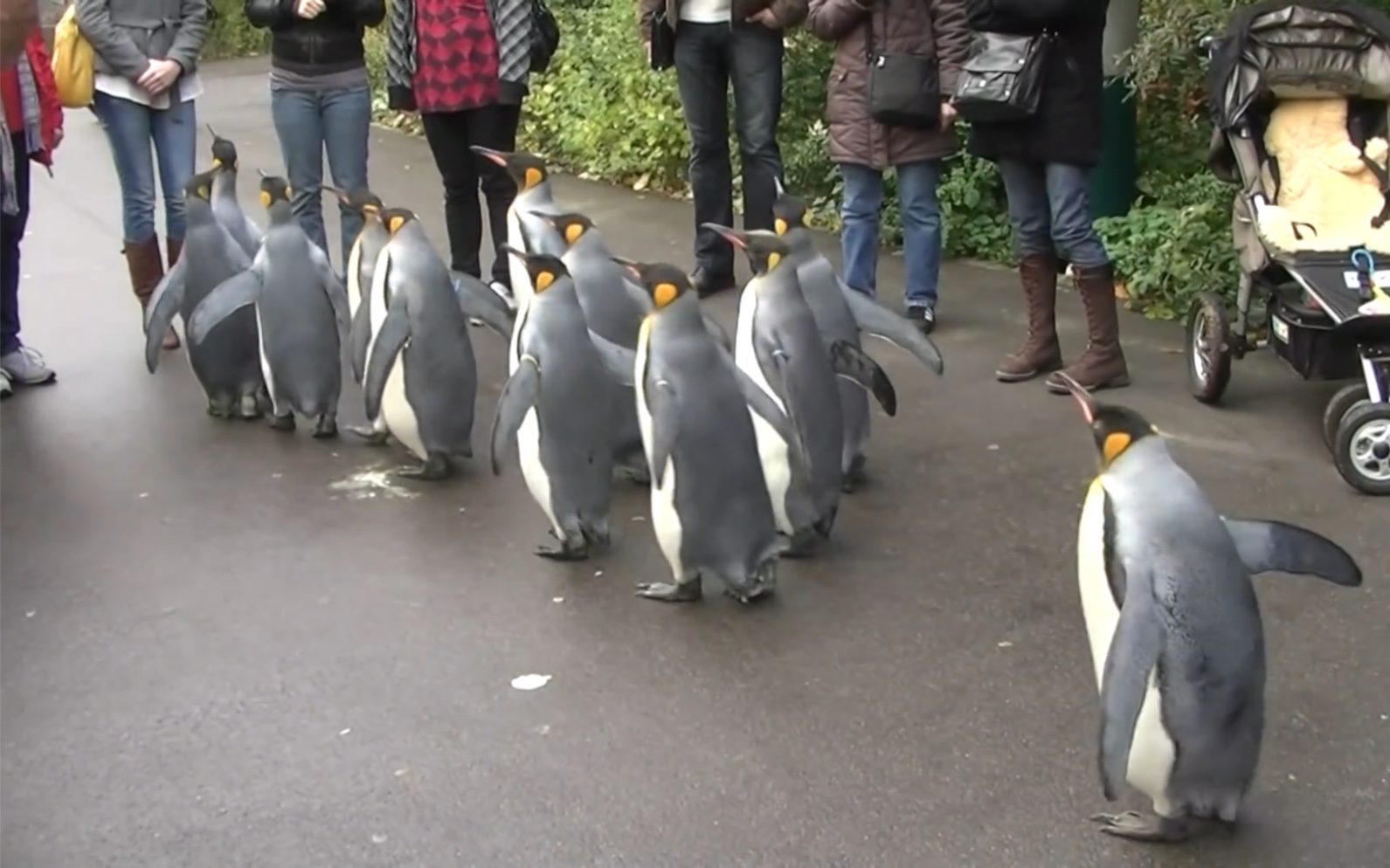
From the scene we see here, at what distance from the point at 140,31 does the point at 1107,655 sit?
4.98 m

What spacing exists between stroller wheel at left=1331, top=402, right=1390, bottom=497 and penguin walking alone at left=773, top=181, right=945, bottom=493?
46.2 inches

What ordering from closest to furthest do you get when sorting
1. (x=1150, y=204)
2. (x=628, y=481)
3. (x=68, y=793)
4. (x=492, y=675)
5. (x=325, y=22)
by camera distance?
1. (x=68, y=793)
2. (x=492, y=675)
3. (x=628, y=481)
4. (x=325, y=22)
5. (x=1150, y=204)

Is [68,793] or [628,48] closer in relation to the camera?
[68,793]

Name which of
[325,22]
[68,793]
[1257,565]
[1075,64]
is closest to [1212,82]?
[1075,64]

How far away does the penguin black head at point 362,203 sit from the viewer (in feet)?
18.8

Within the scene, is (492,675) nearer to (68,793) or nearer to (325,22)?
(68,793)

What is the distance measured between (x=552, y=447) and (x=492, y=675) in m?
0.78

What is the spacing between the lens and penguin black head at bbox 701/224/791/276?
4.57 meters

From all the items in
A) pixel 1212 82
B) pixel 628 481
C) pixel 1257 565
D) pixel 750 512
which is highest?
pixel 1212 82

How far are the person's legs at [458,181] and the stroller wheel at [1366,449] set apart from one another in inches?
144

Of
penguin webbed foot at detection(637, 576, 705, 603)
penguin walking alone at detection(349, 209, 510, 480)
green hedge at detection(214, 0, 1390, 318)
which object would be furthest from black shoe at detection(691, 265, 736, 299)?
penguin webbed foot at detection(637, 576, 705, 603)

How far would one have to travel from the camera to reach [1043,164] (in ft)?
18.8

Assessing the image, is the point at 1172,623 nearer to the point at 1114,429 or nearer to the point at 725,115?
the point at 1114,429

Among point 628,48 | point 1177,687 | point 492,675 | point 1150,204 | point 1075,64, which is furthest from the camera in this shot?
point 628,48
